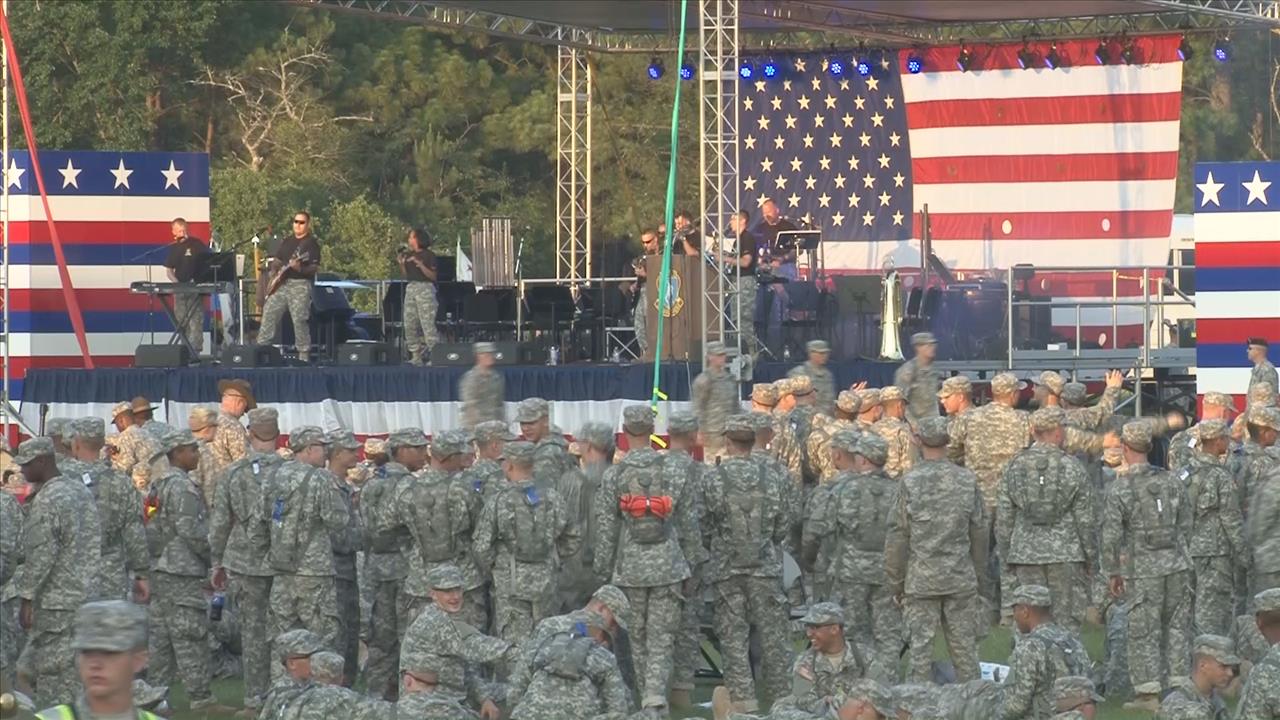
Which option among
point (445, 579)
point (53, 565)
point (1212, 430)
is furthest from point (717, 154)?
point (445, 579)

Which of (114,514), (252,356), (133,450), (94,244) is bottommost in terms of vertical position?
(114,514)

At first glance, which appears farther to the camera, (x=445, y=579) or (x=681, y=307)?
(x=681, y=307)

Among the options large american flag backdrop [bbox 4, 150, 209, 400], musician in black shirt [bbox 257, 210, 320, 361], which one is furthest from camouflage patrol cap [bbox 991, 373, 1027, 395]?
large american flag backdrop [bbox 4, 150, 209, 400]

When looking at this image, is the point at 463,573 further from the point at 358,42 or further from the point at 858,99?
the point at 358,42

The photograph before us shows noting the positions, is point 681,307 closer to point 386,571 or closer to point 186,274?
point 186,274

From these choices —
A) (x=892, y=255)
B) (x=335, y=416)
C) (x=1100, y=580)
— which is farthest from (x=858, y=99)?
(x=1100, y=580)

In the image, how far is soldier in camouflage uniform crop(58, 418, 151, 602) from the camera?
1300 centimetres

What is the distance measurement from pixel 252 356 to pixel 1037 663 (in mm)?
12582

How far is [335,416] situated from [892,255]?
8622mm

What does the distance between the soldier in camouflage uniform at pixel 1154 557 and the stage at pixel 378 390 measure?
25.3 ft

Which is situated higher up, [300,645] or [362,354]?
[362,354]

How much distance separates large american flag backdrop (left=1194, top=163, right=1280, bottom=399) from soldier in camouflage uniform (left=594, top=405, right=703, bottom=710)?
946cm

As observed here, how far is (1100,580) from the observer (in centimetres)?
1616

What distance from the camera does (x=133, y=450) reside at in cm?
1658
